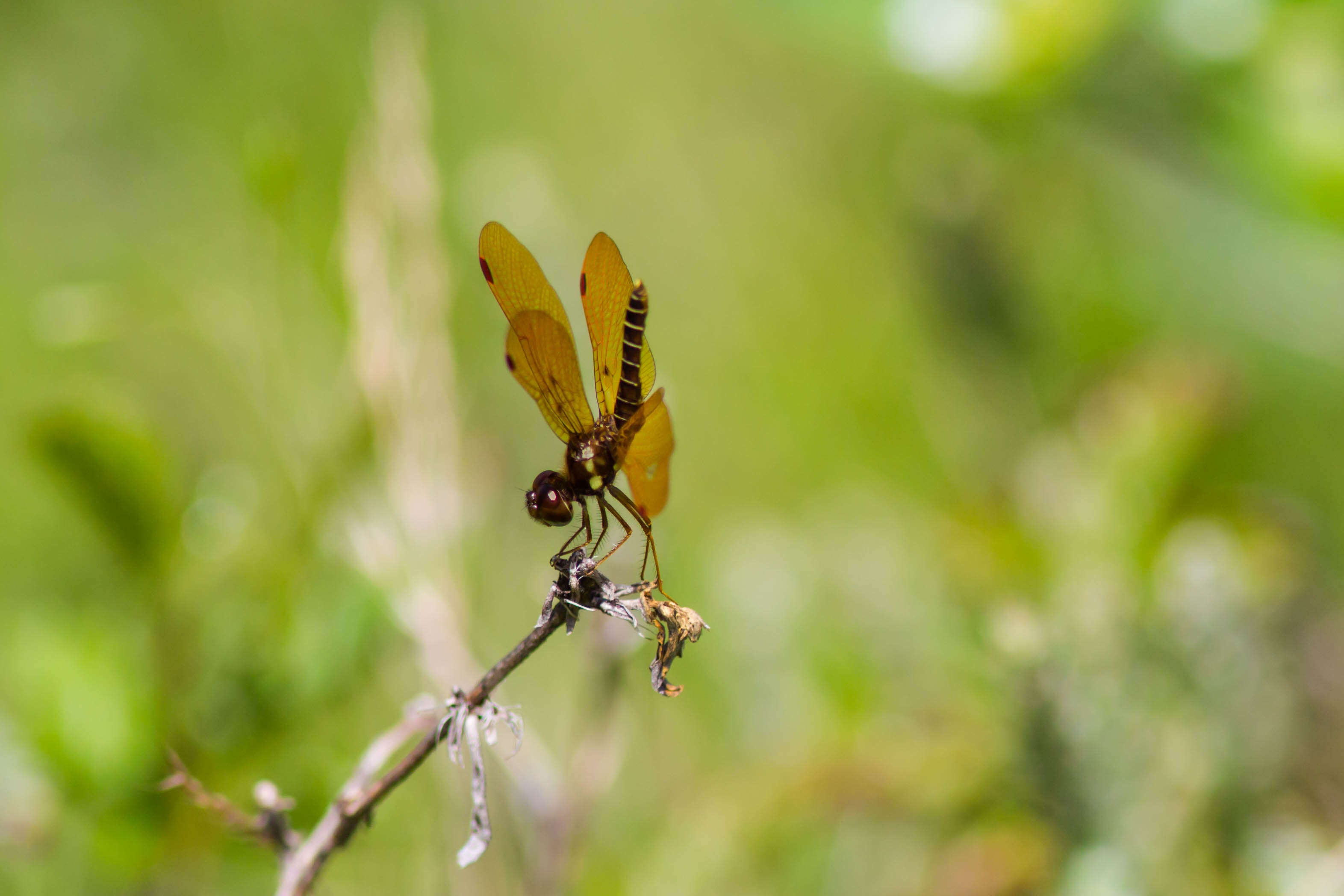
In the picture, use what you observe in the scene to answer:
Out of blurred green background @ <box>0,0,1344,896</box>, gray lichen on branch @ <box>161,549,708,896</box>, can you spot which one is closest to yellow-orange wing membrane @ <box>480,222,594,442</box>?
gray lichen on branch @ <box>161,549,708,896</box>

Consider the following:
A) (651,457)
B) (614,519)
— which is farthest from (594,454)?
(614,519)

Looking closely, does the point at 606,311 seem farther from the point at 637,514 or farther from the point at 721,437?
the point at 721,437

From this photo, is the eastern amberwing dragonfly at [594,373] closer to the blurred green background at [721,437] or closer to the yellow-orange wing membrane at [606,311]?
the yellow-orange wing membrane at [606,311]

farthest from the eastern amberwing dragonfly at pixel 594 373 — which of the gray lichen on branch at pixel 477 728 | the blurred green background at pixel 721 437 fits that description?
the blurred green background at pixel 721 437

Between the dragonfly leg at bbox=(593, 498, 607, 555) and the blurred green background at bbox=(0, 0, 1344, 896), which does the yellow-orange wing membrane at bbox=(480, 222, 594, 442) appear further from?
the blurred green background at bbox=(0, 0, 1344, 896)

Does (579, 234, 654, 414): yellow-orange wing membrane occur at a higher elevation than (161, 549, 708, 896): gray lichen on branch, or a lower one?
higher

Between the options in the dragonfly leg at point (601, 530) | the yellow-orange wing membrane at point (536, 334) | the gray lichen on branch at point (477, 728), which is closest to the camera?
the gray lichen on branch at point (477, 728)
